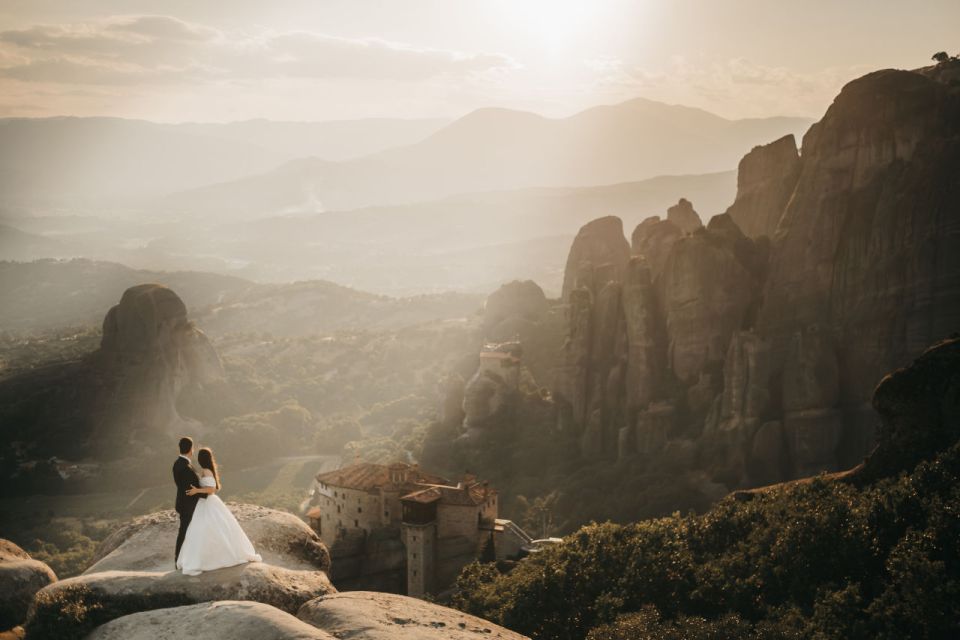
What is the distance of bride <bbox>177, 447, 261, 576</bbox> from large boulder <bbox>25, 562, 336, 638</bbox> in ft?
0.59

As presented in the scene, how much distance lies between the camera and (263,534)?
17922mm

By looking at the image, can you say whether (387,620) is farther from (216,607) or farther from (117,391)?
(117,391)

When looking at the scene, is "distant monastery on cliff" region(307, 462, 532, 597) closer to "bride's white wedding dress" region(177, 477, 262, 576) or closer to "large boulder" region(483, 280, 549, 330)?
"bride's white wedding dress" region(177, 477, 262, 576)

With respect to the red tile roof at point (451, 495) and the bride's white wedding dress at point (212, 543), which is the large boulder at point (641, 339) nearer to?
the red tile roof at point (451, 495)

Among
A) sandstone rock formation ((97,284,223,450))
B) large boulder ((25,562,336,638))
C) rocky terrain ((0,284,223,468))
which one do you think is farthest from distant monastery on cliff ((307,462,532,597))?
sandstone rock formation ((97,284,223,450))

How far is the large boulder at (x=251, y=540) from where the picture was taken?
16.5 metres

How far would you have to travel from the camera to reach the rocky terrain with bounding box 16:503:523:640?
12.8 metres

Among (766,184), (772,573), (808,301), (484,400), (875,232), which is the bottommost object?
(484,400)

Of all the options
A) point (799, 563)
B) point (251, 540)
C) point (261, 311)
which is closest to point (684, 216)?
point (799, 563)

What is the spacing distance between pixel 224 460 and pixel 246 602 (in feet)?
274

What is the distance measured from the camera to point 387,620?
14312mm

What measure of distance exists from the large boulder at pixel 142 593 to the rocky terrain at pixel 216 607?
0.02 metres

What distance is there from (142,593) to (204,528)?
1.49 meters

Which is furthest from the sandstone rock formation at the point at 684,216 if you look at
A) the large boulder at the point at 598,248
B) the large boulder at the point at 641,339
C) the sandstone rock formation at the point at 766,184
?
the large boulder at the point at 641,339
